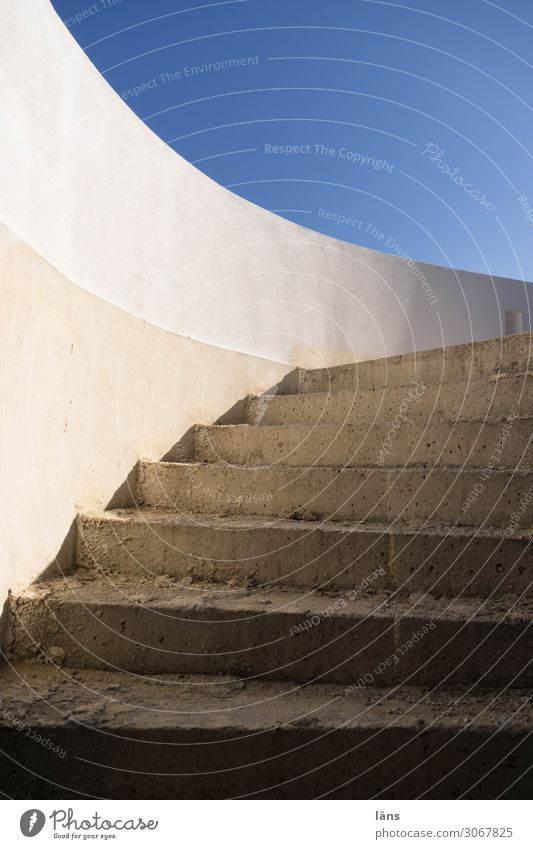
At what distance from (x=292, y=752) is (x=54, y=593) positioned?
2.17 ft

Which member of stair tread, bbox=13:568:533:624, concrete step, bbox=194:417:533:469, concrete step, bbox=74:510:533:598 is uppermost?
concrete step, bbox=194:417:533:469

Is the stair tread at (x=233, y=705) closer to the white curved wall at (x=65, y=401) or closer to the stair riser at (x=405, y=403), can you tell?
the white curved wall at (x=65, y=401)

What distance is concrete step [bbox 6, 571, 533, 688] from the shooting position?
3.73ft

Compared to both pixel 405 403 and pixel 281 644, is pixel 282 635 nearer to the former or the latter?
pixel 281 644

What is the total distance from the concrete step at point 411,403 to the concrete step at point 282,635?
0.74 metres

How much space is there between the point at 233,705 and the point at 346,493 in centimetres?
67

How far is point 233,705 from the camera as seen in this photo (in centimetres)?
109

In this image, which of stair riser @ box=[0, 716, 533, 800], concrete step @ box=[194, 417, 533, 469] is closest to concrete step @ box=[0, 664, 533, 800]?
stair riser @ box=[0, 716, 533, 800]

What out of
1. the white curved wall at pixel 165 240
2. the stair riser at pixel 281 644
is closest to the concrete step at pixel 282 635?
the stair riser at pixel 281 644

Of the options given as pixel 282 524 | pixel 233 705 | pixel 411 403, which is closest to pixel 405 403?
pixel 411 403

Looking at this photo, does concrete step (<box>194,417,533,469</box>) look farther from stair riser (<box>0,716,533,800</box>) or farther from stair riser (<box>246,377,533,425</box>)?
stair riser (<box>0,716,533,800</box>)

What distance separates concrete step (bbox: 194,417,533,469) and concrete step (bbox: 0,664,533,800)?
0.67m

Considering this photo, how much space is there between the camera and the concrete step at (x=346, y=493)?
4.64 ft

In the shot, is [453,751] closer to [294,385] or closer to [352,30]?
[294,385]
